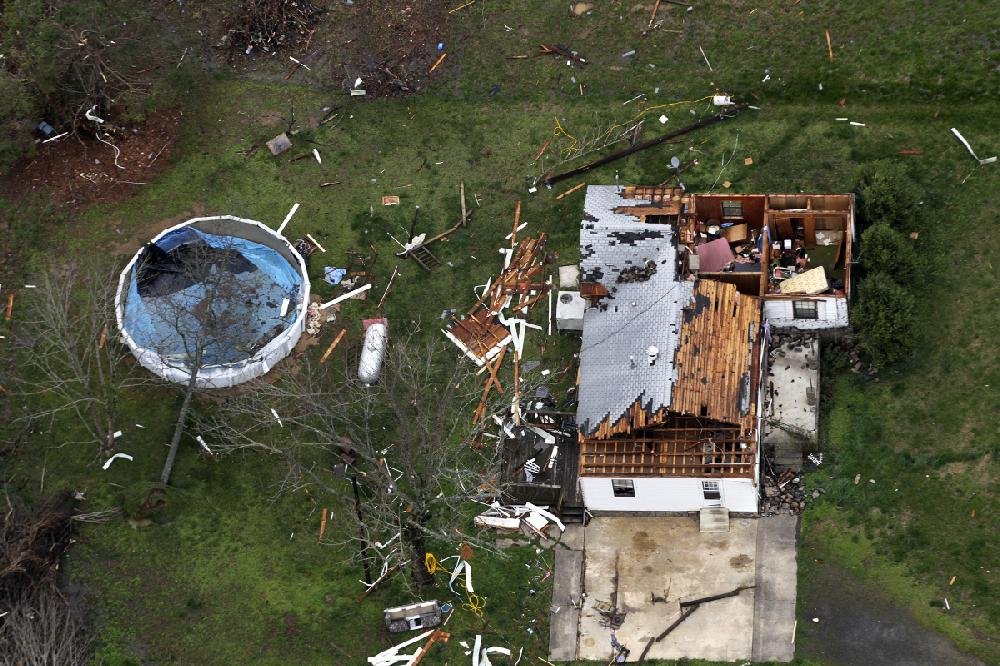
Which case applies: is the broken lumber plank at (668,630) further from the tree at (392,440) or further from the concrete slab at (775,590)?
the tree at (392,440)

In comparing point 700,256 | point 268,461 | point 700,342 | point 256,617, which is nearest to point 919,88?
point 700,256

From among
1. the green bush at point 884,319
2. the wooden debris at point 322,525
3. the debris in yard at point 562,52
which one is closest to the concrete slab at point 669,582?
the green bush at point 884,319

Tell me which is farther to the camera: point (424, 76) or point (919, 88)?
point (424, 76)

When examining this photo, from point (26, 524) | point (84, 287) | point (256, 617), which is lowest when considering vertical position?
point (256, 617)

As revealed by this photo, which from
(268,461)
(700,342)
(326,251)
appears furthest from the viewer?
(326,251)

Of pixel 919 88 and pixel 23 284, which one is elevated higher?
A: pixel 919 88

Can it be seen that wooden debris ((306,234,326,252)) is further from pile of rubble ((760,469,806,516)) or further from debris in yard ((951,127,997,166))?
debris in yard ((951,127,997,166))

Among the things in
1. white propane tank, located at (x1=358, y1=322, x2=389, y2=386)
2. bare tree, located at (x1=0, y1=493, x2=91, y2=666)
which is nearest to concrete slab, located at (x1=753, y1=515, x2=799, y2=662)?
white propane tank, located at (x1=358, y1=322, x2=389, y2=386)

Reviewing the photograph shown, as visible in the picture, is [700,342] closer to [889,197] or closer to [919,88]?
[889,197]
